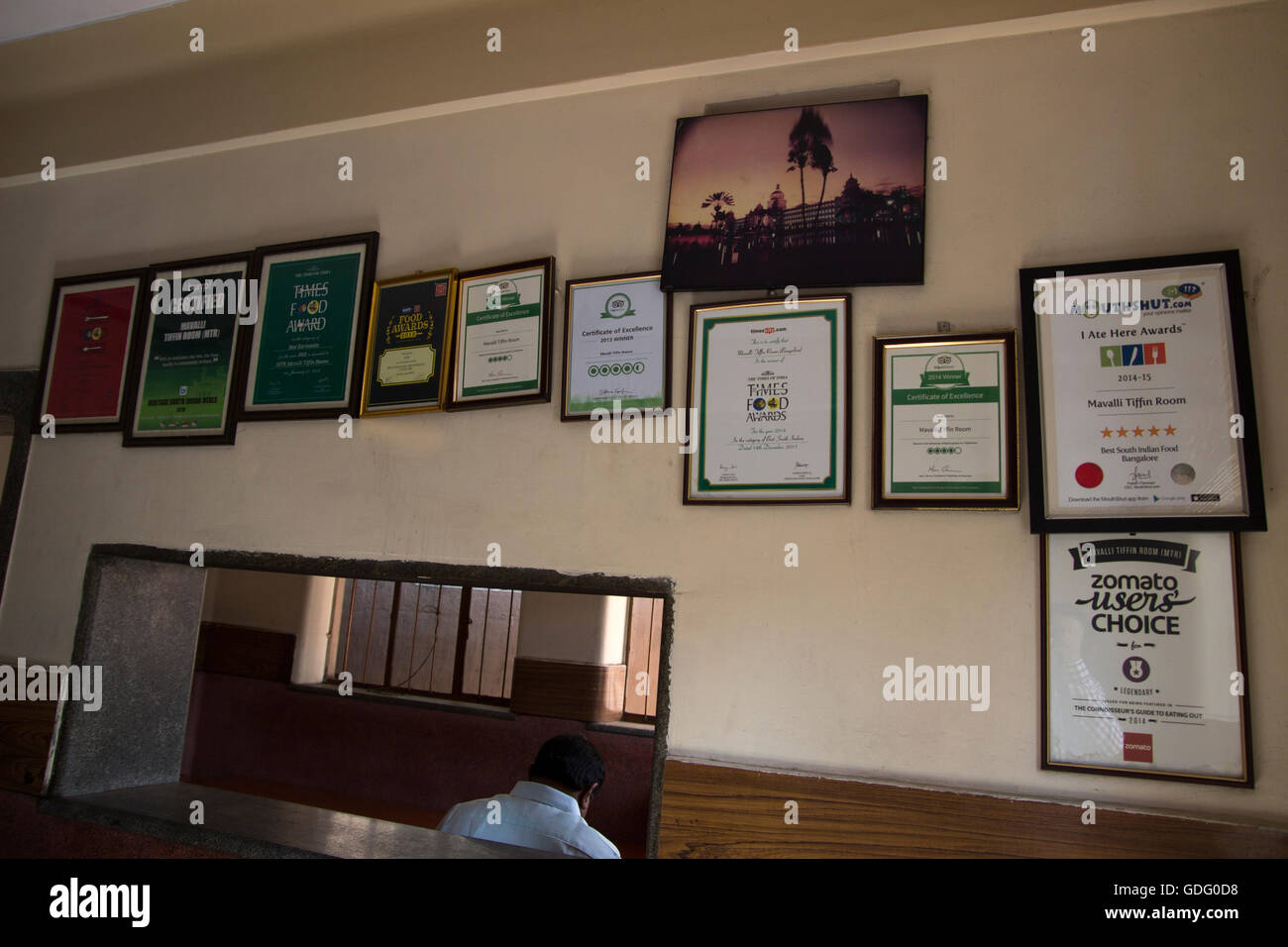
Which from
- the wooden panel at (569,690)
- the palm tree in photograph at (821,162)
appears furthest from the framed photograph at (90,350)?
the wooden panel at (569,690)

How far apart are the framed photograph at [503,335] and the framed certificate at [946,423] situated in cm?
94

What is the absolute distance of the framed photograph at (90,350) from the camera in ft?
9.80

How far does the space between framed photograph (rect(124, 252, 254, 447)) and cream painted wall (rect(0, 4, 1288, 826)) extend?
0.49 feet

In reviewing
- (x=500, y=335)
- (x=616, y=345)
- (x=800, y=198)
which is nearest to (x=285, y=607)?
(x=500, y=335)

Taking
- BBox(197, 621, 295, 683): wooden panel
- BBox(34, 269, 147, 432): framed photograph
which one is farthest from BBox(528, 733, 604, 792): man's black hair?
BBox(197, 621, 295, 683): wooden panel

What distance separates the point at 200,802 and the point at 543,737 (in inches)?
100

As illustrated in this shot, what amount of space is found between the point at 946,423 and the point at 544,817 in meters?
1.58

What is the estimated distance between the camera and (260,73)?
2717mm

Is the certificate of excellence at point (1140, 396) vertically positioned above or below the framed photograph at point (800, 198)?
below

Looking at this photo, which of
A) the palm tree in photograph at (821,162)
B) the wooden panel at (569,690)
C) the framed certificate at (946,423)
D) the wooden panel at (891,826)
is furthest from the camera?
the wooden panel at (569,690)

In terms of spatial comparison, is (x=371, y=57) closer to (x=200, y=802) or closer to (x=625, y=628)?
(x=200, y=802)

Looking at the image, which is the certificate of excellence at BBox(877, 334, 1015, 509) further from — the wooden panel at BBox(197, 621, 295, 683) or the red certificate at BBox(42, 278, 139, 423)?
the wooden panel at BBox(197, 621, 295, 683)

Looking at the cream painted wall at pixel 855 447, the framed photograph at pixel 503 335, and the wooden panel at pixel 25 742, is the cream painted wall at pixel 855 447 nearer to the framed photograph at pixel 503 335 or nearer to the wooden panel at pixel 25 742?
the framed photograph at pixel 503 335

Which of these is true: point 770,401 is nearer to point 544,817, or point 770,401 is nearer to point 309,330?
point 544,817
